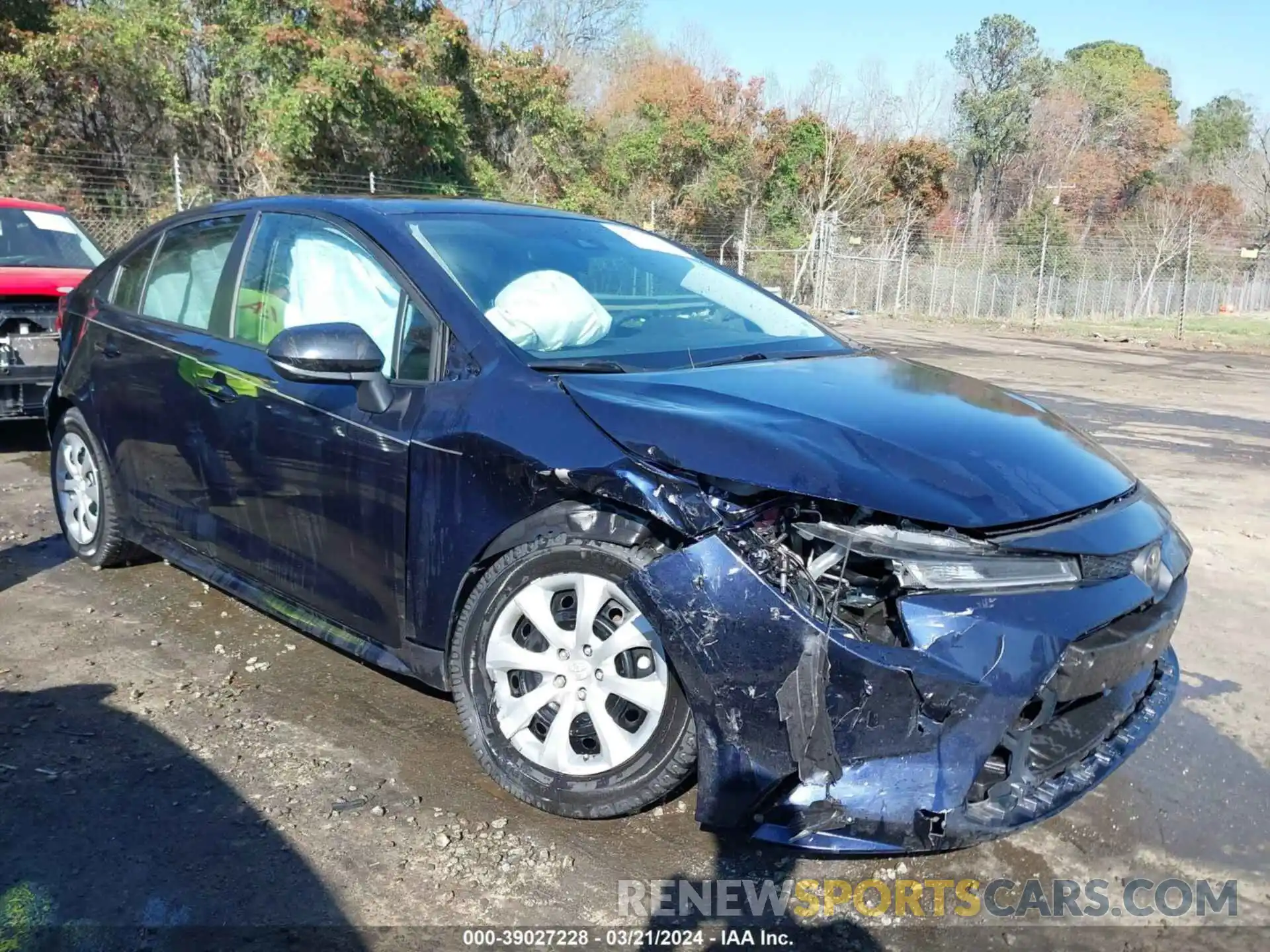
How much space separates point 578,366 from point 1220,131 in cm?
5840

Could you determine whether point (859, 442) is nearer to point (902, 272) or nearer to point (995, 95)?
point (902, 272)

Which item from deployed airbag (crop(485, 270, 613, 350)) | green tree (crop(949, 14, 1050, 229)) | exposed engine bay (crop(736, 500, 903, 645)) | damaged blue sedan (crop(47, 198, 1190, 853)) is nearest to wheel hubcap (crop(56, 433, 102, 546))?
damaged blue sedan (crop(47, 198, 1190, 853))

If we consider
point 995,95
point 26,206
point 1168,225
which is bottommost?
point 26,206

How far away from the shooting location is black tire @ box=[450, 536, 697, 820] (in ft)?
8.18

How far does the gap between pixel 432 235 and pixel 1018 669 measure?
221 cm

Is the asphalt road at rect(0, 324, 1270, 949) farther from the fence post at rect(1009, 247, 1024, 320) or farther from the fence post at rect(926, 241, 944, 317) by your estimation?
the fence post at rect(926, 241, 944, 317)

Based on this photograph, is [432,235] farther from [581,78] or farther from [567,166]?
[581,78]

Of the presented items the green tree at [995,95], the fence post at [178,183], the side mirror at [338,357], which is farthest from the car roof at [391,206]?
the green tree at [995,95]

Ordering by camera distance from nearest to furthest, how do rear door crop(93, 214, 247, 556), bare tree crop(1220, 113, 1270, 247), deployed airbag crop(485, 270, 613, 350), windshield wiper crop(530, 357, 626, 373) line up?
windshield wiper crop(530, 357, 626, 373) < deployed airbag crop(485, 270, 613, 350) < rear door crop(93, 214, 247, 556) < bare tree crop(1220, 113, 1270, 247)

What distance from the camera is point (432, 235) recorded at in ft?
10.8

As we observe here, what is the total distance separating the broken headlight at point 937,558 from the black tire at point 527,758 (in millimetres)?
495

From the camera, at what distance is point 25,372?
21.1 feet

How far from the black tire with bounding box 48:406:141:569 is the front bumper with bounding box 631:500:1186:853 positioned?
3035 mm

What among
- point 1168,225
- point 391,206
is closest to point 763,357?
point 391,206
